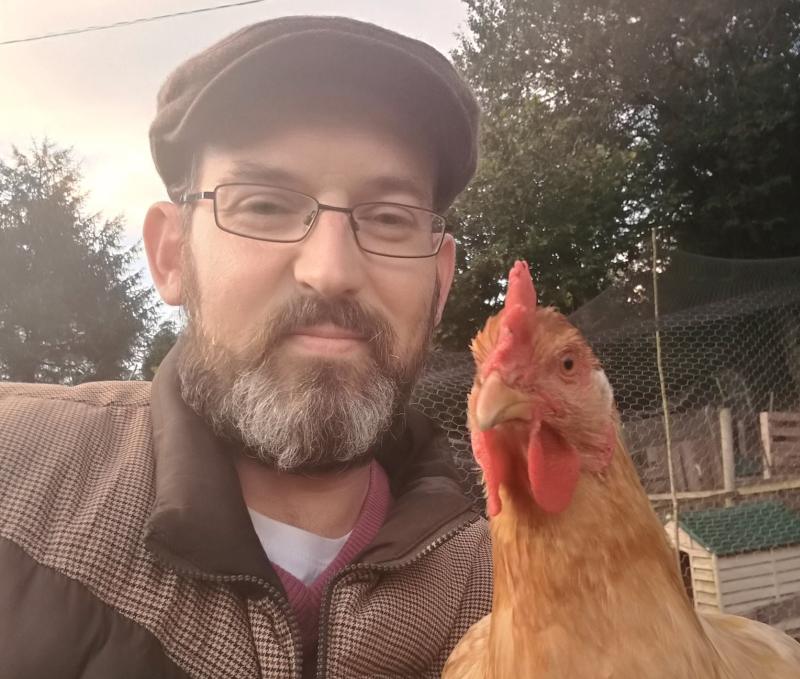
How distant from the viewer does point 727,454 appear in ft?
12.8

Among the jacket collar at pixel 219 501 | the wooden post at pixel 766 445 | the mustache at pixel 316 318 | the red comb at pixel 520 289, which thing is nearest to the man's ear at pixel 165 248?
the jacket collar at pixel 219 501

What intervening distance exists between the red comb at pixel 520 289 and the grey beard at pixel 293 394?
0.30 m

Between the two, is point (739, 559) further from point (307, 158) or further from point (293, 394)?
point (307, 158)

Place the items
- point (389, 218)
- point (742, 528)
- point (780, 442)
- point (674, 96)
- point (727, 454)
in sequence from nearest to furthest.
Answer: point (389, 218), point (742, 528), point (727, 454), point (780, 442), point (674, 96)

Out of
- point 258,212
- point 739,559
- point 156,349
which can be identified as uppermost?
point 156,349

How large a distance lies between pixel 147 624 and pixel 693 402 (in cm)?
408

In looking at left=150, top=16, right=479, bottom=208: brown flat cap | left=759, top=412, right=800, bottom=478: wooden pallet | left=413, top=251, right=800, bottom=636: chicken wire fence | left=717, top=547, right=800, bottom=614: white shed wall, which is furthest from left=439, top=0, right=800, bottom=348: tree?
left=150, top=16, right=479, bottom=208: brown flat cap

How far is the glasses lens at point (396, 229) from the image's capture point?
1204 mm

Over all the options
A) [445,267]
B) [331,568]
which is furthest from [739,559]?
[331,568]

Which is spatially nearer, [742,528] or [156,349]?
[156,349]

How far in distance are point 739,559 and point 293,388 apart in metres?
3.22

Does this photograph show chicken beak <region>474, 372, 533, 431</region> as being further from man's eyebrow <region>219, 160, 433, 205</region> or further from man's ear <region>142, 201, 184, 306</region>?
man's ear <region>142, 201, 184, 306</region>

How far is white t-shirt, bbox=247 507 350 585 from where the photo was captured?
1.19 m

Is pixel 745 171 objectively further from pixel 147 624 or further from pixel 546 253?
pixel 147 624
